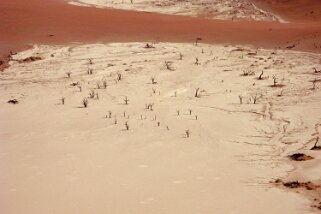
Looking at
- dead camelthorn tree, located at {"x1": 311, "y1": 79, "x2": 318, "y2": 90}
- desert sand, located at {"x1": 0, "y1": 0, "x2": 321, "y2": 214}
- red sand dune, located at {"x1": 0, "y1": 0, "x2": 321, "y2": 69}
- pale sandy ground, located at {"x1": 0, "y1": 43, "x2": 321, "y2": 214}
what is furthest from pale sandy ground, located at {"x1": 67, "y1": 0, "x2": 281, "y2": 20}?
dead camelthorn tree, located at {"x1": 311, "y1": 79, "x2": 318, "y2": 90}

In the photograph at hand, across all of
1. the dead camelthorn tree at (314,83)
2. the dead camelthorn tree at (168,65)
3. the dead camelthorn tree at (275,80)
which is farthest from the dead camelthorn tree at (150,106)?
the dead camelthorn tree at (314,83)

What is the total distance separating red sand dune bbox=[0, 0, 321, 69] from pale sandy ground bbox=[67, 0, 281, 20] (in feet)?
7.50

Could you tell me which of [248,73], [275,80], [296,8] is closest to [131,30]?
[248,73]

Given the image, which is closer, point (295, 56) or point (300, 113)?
point (300, 113)

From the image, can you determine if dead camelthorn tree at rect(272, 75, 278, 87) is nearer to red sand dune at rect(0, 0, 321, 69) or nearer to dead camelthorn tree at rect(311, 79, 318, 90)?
dead camelthorn tree at rect(311, 79, 318, 90)

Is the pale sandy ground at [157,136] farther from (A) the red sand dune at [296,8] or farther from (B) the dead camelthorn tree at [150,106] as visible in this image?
(A) the red sand dune at [296,8]

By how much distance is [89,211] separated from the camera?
3.91 meters

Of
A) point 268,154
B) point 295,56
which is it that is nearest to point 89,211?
point 268,154

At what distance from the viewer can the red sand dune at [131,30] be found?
10.7m

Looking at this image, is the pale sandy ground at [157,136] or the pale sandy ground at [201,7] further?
the pale sandy ground at [201,7]

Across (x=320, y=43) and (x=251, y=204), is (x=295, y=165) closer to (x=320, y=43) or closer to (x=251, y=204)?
(x=251, y=204)

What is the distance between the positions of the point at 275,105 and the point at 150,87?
1950mm

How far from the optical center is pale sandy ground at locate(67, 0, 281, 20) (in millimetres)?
15656

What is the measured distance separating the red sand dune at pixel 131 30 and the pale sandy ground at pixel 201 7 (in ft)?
7.50
